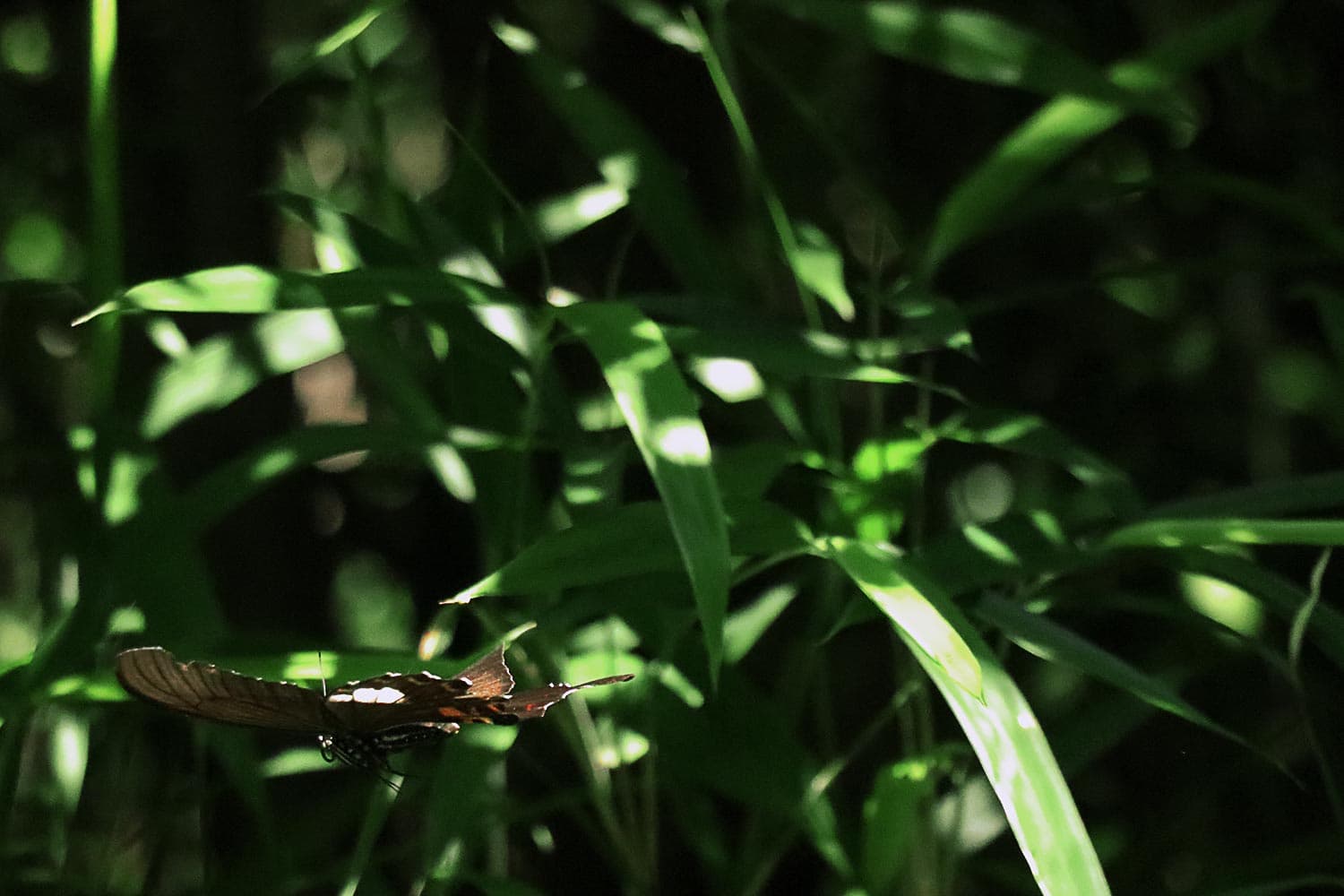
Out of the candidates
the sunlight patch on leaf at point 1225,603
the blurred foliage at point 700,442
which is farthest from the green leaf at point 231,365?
the sunlight patch on leaf at point 1225,603

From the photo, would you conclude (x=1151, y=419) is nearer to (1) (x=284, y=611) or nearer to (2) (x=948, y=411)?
(2) (x=948, y=411)

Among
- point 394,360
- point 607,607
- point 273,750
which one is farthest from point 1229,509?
point 273,750

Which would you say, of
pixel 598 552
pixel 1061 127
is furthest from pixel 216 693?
pixel 1061 127

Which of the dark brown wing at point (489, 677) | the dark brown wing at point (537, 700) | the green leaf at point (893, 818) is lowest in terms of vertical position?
the green leaf at point (893, 818)

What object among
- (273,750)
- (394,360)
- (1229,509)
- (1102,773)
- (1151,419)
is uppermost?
(394,360)

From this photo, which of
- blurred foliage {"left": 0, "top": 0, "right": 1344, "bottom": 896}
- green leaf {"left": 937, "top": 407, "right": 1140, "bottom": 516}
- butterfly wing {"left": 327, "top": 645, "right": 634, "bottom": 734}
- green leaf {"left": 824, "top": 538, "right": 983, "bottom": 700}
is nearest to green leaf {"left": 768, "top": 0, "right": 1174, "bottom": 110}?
blurred foliage {"left": 0, "top": 0, "right": 1344, "bottom": 896}

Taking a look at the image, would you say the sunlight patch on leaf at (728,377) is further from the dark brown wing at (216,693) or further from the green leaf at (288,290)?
the dark brown wing at (216,693)
